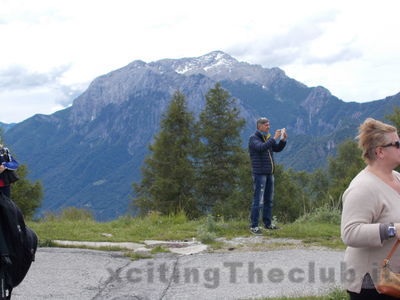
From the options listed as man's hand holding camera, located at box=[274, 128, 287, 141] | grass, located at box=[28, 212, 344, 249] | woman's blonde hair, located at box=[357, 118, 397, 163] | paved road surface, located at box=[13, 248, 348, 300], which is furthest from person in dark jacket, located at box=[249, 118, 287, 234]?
woman's blonde hair, located at box=[357, 118, 397, 163]

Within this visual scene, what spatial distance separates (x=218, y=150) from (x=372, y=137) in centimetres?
3465

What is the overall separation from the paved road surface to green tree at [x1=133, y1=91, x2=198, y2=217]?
86.4 ft

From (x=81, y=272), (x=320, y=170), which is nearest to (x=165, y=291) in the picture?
(x=81, y=272)

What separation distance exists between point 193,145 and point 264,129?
93.4 feet

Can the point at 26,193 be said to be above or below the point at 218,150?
below

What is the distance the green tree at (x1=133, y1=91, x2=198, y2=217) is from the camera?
35594mm

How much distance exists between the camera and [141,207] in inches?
1496

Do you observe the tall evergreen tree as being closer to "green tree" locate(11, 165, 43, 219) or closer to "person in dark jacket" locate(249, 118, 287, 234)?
"green tree" locate(11, 165, 43, 219)

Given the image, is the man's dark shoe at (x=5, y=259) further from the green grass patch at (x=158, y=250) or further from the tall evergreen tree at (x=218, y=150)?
the tall evergreen tree at (x=218, y=150)

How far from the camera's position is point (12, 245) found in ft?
13.7

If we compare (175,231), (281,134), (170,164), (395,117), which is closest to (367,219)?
(281,134)

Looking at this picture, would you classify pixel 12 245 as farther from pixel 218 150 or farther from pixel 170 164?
pixel 218 150

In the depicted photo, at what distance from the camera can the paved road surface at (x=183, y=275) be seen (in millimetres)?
Answer: 6102

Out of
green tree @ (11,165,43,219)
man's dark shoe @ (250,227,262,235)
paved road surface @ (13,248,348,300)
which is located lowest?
green tree @ (11,165,43,219)
